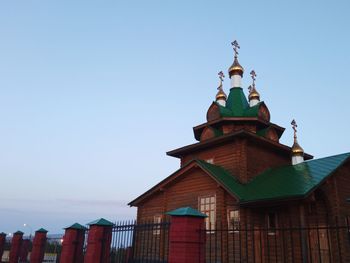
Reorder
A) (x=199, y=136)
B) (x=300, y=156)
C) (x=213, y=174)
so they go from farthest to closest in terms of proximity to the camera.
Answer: (x=199, y=136)
(x=300, y=156)
(x=213, y=174)

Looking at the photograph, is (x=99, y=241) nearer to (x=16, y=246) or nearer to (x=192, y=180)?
(x=192, y=180)

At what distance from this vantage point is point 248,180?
48.8 feet

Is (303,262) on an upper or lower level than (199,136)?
lower

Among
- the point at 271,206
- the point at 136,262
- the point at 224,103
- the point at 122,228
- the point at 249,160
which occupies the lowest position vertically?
the point at 136,262

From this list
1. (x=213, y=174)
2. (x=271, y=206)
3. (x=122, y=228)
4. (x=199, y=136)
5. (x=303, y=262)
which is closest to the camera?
(x=122, y=228)

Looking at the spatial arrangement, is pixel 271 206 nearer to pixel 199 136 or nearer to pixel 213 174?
pixel 213 174

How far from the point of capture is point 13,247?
593 inches

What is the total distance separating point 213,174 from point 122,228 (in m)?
5.78

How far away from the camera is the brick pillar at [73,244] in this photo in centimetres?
1030

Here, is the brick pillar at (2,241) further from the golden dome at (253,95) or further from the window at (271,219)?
the golden dome at (253,95)

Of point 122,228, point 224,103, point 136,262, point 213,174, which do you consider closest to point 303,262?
point 213,174

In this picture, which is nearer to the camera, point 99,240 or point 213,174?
point 99,240

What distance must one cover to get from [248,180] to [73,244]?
7.95m

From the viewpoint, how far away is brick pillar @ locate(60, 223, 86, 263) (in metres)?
10.3
